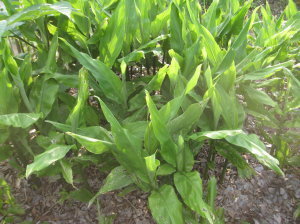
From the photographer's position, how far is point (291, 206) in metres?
1.80

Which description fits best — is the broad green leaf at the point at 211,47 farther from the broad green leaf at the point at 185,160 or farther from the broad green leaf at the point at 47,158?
the broad green leaf at the point at 47,158

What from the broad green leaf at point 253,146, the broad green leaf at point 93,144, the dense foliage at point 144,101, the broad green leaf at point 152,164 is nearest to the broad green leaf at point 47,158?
the dense foliage at point 144,101

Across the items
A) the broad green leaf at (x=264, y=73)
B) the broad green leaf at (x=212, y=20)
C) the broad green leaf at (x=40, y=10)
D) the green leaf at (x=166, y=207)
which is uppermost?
the broad green leaf at (x=40, y=10)

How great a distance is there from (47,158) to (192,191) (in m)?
0.58

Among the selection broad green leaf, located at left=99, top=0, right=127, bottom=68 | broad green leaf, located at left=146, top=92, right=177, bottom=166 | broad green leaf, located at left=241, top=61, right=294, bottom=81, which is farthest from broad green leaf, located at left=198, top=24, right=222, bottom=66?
broad green leaf, located at left=146, top=92, right=177, bottom=166

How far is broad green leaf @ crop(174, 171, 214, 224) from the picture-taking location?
1.09 meters

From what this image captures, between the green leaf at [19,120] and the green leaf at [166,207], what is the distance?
0.59 m

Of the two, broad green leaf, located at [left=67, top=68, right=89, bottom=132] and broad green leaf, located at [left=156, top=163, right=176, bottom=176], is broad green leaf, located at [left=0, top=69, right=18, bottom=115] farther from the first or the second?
broad green leaf, located at [left=156, top=163, right=176, bottom=176]

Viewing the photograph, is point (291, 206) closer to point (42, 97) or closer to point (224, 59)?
point (224, 59)

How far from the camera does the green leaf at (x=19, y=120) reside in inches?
45.3

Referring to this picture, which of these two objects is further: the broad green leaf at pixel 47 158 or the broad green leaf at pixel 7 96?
the broad green leaf at pixel 7 96

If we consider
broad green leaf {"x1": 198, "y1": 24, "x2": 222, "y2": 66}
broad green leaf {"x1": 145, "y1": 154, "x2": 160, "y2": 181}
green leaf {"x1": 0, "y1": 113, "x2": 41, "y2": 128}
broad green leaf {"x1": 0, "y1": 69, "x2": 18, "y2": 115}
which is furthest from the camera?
broad green leaf {"x1": 198, "y1": 24, "x2": 222, "y2": 66}

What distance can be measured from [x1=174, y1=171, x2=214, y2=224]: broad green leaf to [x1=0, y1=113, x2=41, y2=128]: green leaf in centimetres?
65

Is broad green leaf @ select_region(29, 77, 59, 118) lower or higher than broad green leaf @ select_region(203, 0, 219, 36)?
lower
